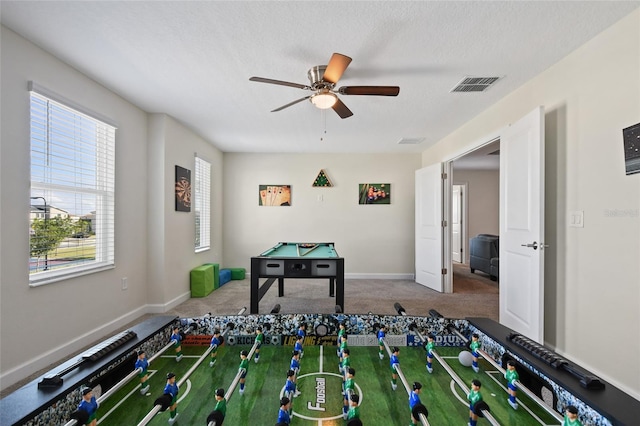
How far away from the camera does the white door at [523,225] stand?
2.25 metres

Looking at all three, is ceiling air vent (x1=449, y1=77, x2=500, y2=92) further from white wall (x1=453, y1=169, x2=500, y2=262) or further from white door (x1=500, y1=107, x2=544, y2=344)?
white wall (x1=453, y1=169, x2=500, y2=262)

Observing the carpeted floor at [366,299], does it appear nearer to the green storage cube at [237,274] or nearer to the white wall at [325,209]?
the green storage cube at [237,274]

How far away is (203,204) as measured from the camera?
474 cm

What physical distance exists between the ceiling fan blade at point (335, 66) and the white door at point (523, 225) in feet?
5.32

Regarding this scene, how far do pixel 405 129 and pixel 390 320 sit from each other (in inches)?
130

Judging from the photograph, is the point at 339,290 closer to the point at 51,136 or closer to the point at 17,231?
the point at 17,231

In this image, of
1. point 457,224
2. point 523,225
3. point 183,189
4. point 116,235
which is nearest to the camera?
point 523,225

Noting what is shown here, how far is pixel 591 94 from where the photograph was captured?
6.50 ft

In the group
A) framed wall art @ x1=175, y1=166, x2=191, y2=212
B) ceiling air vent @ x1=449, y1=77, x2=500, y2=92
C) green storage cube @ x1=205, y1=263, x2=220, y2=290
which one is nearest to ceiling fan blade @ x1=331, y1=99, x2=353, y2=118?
ceiling air vent @ x1=449, y1=77, x2=500, y2=92

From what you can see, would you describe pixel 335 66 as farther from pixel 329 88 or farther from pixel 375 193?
pixel 375 193

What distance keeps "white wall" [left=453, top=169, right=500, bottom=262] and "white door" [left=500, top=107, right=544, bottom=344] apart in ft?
15.7

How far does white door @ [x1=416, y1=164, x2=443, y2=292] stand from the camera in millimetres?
4402

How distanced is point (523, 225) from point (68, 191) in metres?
3.94

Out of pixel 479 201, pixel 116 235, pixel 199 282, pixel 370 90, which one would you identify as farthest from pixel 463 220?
pixel 116 235
